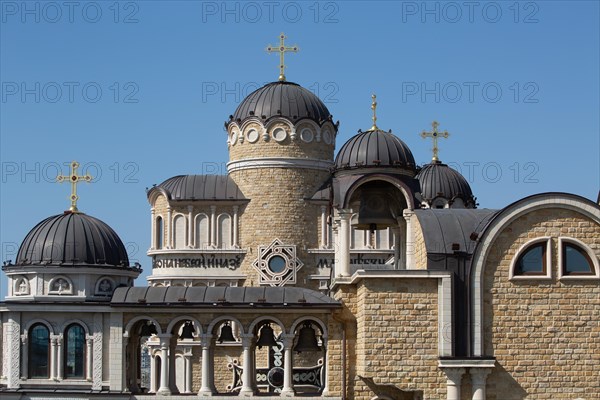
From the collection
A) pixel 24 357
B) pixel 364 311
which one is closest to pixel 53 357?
pixel 24 357

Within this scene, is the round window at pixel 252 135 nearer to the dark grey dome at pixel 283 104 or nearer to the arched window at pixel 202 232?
the dark grey dome at pixel 283 104

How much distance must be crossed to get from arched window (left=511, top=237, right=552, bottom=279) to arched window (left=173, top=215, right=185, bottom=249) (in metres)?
24.9

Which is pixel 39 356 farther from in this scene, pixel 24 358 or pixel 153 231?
pixel 153 231

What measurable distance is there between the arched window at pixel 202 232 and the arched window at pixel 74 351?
53.9 ft

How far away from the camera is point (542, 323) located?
1511 inches

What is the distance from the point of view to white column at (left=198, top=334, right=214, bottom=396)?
42.2 metres

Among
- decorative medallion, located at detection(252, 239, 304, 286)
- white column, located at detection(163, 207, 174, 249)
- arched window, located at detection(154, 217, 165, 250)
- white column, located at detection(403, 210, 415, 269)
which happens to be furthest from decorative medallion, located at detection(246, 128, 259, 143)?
white column, located at detection(403, 210, 415, 269)

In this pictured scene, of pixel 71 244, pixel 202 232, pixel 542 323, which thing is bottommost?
pixel 542 323

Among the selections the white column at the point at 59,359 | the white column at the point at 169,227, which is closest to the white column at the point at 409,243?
the white column at the point at 59,359

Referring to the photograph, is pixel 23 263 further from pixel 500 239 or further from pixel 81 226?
pixel 500 239

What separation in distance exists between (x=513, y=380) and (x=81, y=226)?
17622 millimetres

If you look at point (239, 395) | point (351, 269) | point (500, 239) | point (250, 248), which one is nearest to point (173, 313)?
point (239, 395)

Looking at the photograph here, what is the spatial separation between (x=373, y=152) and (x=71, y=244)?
38.6 ft

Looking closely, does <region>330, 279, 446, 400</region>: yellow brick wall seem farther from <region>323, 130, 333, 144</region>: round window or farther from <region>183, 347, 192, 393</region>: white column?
<region>323, 130, 333, 144</region>: round window
